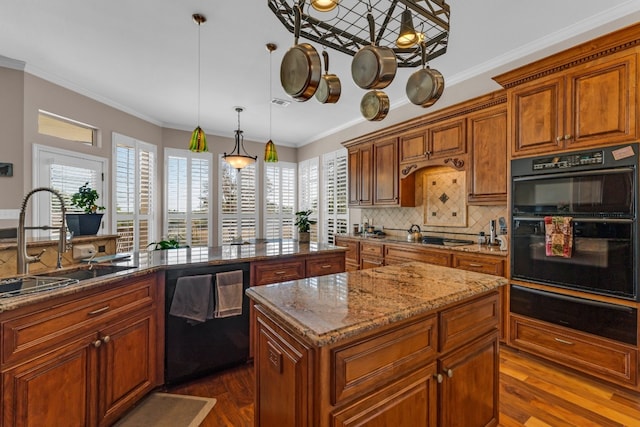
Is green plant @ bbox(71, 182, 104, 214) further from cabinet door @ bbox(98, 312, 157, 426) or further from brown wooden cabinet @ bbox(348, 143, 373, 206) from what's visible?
brown wooden cabinet @ bbox(348, 143, 373, 206)

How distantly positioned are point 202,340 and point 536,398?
2.50 m

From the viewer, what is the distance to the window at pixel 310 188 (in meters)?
6.34

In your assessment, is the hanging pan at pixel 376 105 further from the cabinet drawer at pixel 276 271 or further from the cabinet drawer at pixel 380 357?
the cabinet drawer at pixel 276 271

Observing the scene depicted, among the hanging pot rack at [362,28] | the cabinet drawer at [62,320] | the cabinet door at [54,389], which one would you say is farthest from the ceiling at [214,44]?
the cabinet door at [54,389]

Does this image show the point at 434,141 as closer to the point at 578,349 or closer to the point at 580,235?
the point at 580,235

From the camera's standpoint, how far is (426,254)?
3.39m

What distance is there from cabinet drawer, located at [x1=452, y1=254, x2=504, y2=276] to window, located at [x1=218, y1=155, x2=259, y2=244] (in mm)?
4219

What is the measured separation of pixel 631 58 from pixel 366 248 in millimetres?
3176

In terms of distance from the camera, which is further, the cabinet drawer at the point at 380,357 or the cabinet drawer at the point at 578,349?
the cabinet drawer at the point at 578,349

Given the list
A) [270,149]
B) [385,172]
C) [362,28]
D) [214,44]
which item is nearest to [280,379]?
[362,28]

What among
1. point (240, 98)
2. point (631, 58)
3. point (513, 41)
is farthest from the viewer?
point (240, 98)

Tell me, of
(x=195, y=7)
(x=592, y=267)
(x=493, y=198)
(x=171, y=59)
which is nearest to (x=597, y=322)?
(x=592, y=267)

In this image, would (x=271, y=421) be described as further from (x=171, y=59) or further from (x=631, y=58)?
(x=171, y=59)

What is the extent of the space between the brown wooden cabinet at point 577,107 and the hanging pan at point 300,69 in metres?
2.21
